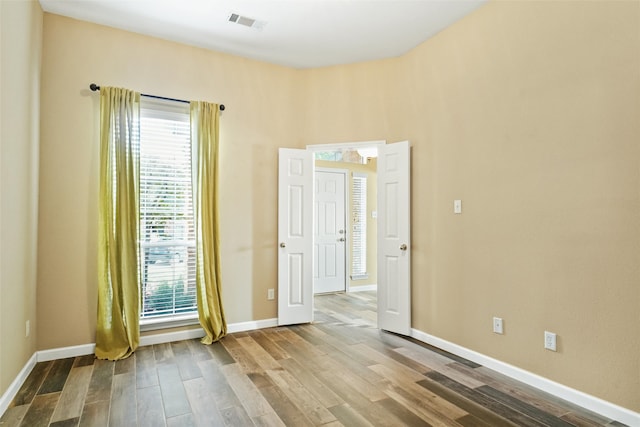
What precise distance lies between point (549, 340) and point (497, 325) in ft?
1.39

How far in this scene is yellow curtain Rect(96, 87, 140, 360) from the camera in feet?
10.9

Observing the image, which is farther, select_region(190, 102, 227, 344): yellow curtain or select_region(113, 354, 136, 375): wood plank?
select_region(190, 102, 227, 344): yellow curtain

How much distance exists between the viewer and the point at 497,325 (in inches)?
118

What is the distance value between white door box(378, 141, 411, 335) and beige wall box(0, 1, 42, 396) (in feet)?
10.6

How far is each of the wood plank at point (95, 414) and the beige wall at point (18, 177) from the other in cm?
55

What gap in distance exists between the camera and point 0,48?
7.43 feet

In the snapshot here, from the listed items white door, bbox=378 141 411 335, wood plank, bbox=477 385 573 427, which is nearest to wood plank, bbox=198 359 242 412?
wood plank, bbox=477 385 573 427

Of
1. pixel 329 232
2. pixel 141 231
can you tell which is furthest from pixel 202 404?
pixel 329 232

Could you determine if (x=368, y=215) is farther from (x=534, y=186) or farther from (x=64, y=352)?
(x=64, y=352)

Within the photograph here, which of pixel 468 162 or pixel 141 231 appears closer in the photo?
pixel 468 162

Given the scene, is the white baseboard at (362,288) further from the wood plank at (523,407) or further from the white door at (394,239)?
the wood plank at (523,407)

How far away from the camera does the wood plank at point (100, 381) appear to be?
2.54 metres

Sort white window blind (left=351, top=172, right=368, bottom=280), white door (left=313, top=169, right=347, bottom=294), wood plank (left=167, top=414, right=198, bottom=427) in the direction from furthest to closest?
white window blind (left=351, top=172, right=368, bottom=280) → white door (left=313, top=169, right=347, bottom=294) → wood plank (left=167, top=414, right=198, bottom=427)

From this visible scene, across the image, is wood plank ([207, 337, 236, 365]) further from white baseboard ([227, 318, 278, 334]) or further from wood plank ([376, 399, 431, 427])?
wood plank ([376, 399, 431, 427])
